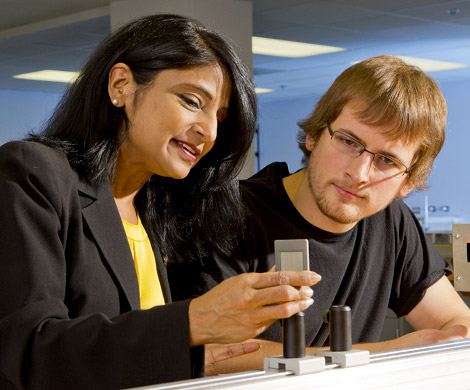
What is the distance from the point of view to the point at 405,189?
179 cm

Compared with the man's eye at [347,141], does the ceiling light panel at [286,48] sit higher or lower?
higher

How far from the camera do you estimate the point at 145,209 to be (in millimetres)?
1517

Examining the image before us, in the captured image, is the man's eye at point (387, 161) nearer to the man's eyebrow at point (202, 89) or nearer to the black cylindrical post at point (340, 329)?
the man's eyebrow at point (202, 89)

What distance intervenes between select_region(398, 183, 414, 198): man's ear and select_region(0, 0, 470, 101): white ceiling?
5.02 metres

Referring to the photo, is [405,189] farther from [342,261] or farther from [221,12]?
[221,12]

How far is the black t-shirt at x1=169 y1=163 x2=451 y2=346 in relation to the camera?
1642mm

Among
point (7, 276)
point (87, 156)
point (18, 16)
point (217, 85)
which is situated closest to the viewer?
point (7, 276)

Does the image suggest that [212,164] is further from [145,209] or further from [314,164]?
[314,164]

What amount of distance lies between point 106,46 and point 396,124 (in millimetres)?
658

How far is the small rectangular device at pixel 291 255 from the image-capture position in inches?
31.3

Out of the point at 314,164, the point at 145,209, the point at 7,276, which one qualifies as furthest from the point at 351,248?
the point at 7,276

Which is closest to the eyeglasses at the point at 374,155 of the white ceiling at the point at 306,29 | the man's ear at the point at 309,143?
the man's ear at the point at 309,143

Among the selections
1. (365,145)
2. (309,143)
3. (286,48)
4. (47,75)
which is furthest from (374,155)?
(47,75)

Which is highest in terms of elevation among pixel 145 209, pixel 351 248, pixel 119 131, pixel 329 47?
pixel 329 47
